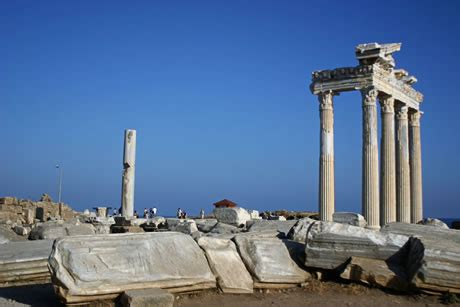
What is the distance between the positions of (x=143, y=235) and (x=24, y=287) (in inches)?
96.5

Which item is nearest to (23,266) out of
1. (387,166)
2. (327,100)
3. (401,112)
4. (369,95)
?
(369,95)

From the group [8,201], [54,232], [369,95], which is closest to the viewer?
[54,232]

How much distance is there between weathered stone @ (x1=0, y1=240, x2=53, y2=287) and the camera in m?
8.71

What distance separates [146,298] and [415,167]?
75.4 ft

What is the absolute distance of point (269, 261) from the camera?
8133mm

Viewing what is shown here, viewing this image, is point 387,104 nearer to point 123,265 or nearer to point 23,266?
point 23,266

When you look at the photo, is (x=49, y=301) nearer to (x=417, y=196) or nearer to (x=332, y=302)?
(x=332, y=302)

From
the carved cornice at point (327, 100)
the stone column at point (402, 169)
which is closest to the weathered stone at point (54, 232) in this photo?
the carved cornice at point (327, 100)

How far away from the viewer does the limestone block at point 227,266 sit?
25.0 feet

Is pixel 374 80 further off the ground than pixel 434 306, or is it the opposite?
pixel 374 80

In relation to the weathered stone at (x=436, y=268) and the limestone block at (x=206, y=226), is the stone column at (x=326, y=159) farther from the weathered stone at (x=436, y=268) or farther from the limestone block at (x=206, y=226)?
the weathered stone at (x=436, y=268)

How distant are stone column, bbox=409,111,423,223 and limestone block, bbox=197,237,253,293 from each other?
803 inches

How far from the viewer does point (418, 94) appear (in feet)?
88.1

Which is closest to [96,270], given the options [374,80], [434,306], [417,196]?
[434,306]
